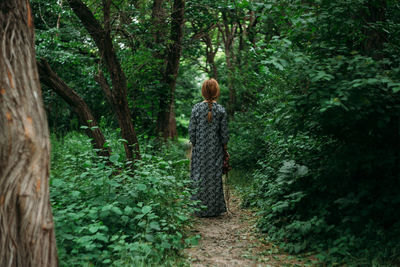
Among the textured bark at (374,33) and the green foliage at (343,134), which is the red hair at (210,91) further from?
the textured bark at (374,33)

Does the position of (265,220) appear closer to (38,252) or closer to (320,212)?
(320,212)

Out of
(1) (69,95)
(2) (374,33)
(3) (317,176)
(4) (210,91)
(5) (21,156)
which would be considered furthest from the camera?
(1) (69,95)

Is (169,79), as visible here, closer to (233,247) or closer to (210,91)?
(210,91)

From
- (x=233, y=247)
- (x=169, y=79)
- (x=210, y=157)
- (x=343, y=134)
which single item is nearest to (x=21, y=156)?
(x=233, y=247)

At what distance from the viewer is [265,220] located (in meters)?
5.15

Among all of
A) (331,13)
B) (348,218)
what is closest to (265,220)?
(348,218)

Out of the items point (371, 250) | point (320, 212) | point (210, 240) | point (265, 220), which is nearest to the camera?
point (371, 250)

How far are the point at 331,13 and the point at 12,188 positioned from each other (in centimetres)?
373

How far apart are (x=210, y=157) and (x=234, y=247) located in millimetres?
1905

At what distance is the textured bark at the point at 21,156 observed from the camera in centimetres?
264

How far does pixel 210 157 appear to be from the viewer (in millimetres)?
6098

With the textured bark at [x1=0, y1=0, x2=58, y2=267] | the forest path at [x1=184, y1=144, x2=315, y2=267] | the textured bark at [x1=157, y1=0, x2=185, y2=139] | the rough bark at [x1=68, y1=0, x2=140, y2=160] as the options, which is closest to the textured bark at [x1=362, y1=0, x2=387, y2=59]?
the forest path at [x1=184, y1=144, x2=315, y2=267]

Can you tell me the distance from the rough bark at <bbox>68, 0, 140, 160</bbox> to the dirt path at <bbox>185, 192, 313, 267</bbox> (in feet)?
6.54

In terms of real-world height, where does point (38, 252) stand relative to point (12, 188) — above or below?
below
